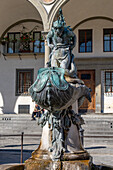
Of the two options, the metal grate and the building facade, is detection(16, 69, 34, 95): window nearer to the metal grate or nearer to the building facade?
the building facade

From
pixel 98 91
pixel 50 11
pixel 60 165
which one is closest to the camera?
pixel 60 165

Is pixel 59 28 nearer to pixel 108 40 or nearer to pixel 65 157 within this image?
pixel 65 157

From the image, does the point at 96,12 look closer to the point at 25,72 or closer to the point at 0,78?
the point at 25,72

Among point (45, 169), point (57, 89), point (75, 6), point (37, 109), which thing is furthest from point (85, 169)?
point (75, 6)

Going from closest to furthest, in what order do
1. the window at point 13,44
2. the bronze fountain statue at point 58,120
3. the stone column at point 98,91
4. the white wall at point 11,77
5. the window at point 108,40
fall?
the bronze fountain statue at point 58,120, the stone column at point 98,91, the window at point 108,40, the white wall at point 11,77, the window at point 13,44

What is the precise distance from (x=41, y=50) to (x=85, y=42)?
313cm

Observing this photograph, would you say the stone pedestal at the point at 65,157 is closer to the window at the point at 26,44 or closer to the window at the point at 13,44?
the window at the point at 26,44

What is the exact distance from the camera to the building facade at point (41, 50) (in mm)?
20234

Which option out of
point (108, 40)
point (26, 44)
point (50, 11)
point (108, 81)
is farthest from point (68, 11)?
point (108, 81)

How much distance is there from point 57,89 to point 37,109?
12.6m

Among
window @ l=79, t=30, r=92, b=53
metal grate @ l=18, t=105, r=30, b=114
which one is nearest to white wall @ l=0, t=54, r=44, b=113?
metal grate @ l=18, t=105, r=30, b=114

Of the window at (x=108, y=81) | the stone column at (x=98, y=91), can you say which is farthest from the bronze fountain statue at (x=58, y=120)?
the window at (x=108, y=81)

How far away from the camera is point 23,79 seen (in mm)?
21844

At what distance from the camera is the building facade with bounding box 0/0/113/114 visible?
20.2 m
